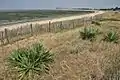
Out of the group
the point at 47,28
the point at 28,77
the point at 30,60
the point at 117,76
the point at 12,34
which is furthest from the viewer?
the point at 47,28

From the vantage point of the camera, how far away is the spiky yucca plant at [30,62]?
29.5 feet

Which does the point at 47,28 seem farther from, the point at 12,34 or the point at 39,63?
the point at 39,63

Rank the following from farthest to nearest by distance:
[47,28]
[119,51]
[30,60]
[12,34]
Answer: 1. [47,28]
2. [12,34]
3. [119,51]
4. [30,60]

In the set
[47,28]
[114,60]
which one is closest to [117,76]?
[114,60]

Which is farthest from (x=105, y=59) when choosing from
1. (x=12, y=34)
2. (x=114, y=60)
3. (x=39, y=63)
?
(x=12, y=34)

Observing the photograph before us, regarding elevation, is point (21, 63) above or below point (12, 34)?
above

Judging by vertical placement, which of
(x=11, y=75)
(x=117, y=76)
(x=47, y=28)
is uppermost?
(x=117, y=76)

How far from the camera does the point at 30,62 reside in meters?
9.33

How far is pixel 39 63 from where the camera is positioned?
30.6 ft

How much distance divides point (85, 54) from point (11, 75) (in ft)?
10.2

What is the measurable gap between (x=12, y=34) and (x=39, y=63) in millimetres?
20654

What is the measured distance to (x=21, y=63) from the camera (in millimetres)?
9250

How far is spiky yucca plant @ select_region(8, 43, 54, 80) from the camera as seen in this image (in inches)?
353

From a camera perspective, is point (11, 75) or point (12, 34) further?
point (12, 34)
